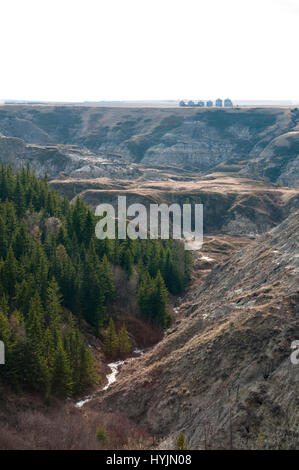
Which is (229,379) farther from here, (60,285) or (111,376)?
(60,285)

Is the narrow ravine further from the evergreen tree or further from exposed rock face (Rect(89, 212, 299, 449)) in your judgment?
the evergreen tree

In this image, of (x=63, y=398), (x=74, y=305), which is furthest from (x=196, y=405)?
(x=74, y=305)

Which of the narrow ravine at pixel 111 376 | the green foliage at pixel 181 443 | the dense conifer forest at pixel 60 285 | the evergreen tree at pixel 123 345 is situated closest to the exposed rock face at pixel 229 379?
the narrow ravine at pixel 111 376

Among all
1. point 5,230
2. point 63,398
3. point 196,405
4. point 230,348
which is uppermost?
point 5,230

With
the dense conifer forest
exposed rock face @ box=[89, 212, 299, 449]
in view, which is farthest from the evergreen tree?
exposed rock face @ box=[89, 212, 299, 449]

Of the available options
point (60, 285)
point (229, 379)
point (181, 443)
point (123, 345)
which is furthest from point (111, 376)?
point (181, 443)
